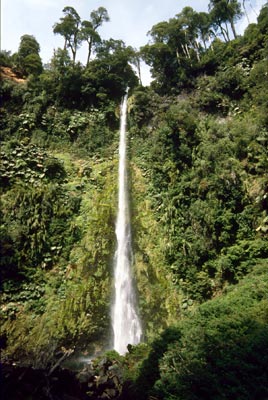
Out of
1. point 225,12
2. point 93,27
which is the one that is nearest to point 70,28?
point 93,27

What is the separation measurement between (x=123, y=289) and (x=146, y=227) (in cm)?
322

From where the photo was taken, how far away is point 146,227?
13.5 metres

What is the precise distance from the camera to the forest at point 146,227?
19.3 feet

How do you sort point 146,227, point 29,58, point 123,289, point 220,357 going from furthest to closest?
point 29,58, point 146,227, point 123,289, point 220,357

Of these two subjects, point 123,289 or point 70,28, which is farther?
point 70,28

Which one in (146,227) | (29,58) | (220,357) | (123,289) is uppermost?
(29,58)

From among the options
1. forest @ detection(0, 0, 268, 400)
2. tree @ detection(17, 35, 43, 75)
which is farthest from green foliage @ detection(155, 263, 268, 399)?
tree @ detection(17, 35, 43, 75)

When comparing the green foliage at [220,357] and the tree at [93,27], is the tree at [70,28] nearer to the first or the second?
the tree at [93,27]

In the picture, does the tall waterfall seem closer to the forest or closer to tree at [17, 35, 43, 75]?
the forest

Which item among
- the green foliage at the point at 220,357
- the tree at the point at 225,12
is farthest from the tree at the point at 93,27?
the green foliage at the point at 220,357

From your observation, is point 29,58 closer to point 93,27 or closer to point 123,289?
point 93,27

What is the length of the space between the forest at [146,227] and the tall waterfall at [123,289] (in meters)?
0.36

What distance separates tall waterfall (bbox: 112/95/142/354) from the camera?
1025 cm

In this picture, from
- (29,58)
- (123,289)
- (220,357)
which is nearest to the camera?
(220,357)
